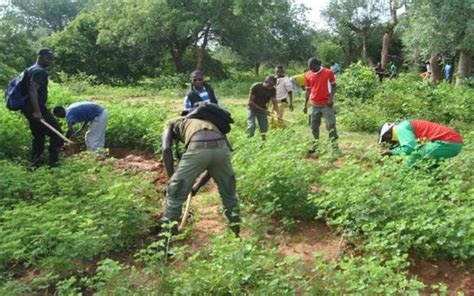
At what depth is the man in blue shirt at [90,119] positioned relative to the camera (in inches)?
300

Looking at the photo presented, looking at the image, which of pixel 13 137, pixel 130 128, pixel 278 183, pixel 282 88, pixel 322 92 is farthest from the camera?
pixel 282 88

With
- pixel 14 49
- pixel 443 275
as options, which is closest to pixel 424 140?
pixel 443 275

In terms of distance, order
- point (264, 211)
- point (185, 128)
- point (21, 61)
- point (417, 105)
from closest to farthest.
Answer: point (185, 128) < point (264, 211) < point (417, 105) < point (21, 61)

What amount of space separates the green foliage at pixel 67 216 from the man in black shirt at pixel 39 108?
Answer: 2.27 ft

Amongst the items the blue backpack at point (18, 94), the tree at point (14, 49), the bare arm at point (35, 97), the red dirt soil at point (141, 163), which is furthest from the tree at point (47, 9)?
the bare arm at point (35, 97)

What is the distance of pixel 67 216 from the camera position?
4.18m

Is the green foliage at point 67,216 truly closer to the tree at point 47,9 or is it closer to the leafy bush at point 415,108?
the leafy bush at point 415,108

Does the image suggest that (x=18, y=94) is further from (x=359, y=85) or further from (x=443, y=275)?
(x=359, y=85)

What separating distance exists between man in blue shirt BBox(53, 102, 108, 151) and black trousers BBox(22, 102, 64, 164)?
0.53m

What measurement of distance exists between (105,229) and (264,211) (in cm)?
160

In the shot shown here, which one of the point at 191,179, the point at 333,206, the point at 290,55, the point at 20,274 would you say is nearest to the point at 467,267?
the point at 333,206

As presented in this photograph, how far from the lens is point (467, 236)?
395 cm

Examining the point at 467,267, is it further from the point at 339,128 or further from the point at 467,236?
the point at 339,128

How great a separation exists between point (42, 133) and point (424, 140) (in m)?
5.23
